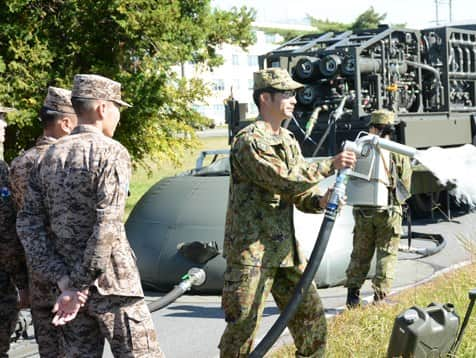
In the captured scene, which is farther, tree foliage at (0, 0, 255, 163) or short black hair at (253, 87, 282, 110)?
tree foliage at (0, 0, 255, 163)

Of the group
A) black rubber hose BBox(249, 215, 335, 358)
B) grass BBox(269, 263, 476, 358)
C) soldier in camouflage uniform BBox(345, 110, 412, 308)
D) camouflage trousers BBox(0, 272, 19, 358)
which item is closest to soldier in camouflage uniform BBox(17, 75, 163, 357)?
black rubber hose BBox(249, 215, 335, 358)

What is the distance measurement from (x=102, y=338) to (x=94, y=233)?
591 millimetres

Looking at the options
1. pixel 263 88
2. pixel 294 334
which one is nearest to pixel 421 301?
pixel 294 334

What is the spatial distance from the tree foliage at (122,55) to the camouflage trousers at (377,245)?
666cm

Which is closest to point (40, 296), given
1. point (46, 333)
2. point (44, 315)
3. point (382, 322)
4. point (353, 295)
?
point (44, 315)

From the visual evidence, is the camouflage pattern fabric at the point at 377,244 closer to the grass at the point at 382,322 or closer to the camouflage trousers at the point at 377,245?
the camouflage trousers at the point at 377,245

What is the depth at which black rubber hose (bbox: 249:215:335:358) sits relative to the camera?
4.63 metres

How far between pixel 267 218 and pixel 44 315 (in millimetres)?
1333

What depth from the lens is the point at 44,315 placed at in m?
4.61

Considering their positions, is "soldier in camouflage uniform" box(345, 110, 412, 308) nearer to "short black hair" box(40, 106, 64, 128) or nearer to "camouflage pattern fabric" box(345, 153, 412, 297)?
"camouflage pattern fabric" box(345, 153, 412, 297)

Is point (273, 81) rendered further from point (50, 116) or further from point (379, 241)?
point (379, 241)

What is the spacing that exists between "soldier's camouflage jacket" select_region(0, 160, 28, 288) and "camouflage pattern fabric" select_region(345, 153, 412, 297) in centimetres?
342

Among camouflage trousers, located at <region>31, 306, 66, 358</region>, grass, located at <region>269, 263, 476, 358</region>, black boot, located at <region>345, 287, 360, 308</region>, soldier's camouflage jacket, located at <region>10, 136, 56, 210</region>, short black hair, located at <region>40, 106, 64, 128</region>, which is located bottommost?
black boot, located at <region>345, 287, 360, 308</region>

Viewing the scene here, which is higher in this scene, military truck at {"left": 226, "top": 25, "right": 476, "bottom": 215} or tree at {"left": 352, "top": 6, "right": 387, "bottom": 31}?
tree at {"left": 352, "top": 6, "right": 387, "bottom": 31}
